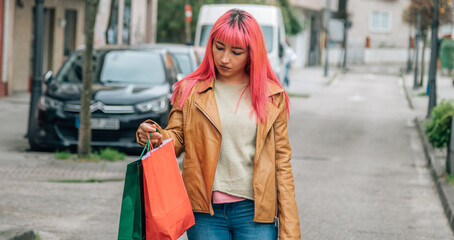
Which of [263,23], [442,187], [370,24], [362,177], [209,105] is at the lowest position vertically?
[362,177]

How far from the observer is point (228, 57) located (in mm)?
3162

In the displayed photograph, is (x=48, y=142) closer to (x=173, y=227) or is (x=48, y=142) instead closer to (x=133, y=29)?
(x=173, y=227)

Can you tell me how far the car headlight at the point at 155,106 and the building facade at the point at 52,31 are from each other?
609 cm

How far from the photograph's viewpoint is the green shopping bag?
3.03m

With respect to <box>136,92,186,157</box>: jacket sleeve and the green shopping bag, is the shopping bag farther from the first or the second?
<box>136,92,186,157</box>: jacket sleeve

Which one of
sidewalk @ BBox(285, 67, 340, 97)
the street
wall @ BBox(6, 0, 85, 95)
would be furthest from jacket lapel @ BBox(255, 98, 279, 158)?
sidewalk @ BBox(285, 67, 340, 97)

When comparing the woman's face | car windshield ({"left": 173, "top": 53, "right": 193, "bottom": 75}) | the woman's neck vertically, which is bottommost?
car windshield ({"left": 173, "top": 53, "right": 193, "bottom": 75})

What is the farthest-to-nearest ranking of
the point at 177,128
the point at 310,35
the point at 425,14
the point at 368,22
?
1. the point at 368,22
2. the point at 310,35
3. the point at 425,14
4. the point at 177,128

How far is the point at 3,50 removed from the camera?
2002 centimetres

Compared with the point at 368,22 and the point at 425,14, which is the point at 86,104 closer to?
the point at 425,14

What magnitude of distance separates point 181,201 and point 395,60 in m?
58.7

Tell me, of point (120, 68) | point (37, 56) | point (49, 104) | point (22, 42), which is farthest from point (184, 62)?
point (22, 42)

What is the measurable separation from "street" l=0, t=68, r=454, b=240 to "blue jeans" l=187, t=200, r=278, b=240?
A: 3.02 meters

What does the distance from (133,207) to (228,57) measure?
72 centimetres
